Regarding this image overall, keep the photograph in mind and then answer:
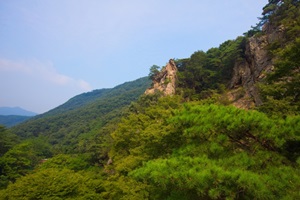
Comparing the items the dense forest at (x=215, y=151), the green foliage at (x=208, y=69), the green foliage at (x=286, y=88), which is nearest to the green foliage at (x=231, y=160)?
the dense forest at (x=215, y=151)

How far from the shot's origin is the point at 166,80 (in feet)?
94.3

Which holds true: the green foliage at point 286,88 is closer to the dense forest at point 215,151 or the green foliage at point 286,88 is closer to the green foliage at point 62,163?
the dense forest at point 215,151

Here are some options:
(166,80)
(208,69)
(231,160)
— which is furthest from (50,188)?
(208,69)

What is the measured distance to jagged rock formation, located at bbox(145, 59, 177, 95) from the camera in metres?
28.0

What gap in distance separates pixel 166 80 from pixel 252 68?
10563mm

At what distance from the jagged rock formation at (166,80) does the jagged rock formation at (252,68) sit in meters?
7.36

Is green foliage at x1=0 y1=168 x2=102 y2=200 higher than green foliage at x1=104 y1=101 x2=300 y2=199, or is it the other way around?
green foliage at x1=104 y1=101 x2=300 y2=199

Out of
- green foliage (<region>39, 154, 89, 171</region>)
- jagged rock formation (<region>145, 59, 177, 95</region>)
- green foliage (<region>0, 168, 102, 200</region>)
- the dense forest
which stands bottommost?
green foliage (<region>39, 154, 89, 171</region>)

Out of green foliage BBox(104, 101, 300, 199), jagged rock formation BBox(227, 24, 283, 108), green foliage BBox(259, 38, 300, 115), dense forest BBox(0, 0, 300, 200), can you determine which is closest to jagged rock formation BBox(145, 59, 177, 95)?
jagged rock formation BBox(227, 24, 283, 108)

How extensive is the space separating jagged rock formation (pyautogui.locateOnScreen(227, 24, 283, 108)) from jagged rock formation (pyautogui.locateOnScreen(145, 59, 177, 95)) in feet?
24.1

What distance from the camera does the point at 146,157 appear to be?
10.1 m

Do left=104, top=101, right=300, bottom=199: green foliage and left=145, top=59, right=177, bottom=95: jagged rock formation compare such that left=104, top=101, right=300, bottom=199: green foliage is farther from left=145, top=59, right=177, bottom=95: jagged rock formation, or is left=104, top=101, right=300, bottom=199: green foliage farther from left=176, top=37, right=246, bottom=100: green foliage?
left=145, top=59, right=177, bottom=95: jagged rock formation

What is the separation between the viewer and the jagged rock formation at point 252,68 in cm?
1933

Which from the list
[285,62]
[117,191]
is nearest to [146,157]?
[117,191]
